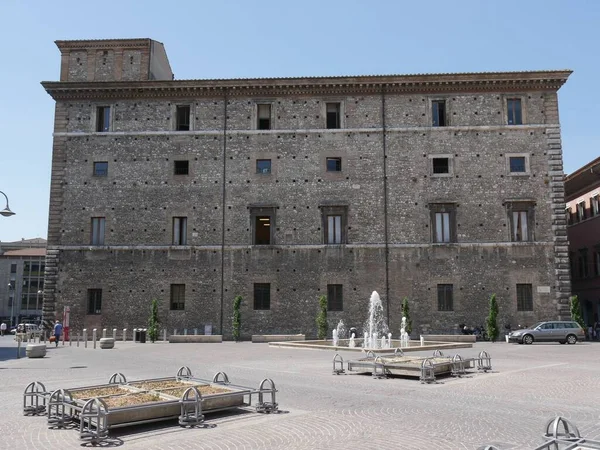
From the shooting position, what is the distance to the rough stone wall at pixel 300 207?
96.9 feet

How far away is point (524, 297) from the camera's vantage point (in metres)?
29.3

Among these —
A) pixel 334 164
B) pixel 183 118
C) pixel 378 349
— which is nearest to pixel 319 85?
pixel 334 164

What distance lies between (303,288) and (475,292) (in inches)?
360

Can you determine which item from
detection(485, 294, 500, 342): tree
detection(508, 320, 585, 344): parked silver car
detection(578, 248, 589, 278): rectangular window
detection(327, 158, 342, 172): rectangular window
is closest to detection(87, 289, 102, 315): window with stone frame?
detection(327, 158, 342, 172): rectangular window

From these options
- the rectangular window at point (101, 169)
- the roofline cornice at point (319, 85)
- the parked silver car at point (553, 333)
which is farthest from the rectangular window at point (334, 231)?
the rectangular window at point (101, 169)

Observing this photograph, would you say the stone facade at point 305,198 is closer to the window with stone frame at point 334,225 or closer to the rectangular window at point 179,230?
Result: the window with stone frame at point 334,225

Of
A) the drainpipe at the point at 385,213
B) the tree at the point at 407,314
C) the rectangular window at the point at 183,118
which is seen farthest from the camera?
the rectangular window at the point at 183,118

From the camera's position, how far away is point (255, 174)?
3094 centimetres

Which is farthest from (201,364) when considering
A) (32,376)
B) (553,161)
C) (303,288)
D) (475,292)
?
(553,161)

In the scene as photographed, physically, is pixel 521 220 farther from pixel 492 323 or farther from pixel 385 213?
pixel 385 213

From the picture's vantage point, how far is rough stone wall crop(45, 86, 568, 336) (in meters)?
29.5

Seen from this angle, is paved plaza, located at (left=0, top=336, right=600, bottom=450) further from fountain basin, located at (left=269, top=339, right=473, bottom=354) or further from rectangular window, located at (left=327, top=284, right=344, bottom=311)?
rectangular window, located at (left=327, top=284, right=344, bottom=311)

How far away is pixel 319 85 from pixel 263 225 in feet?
27.7

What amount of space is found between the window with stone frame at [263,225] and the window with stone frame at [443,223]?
8705 mm
